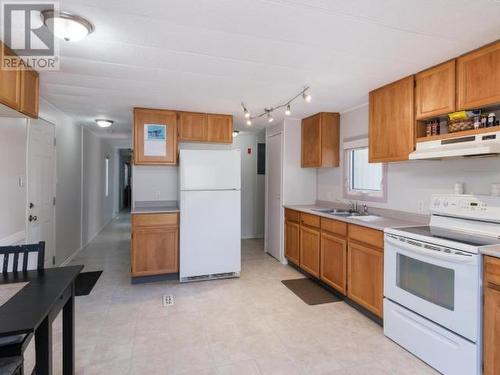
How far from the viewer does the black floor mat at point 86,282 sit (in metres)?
3.39

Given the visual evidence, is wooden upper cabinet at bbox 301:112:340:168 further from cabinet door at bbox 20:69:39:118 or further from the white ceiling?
cabinet door at bbox 20:69:39:118

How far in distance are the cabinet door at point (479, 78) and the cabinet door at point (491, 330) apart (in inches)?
50.6

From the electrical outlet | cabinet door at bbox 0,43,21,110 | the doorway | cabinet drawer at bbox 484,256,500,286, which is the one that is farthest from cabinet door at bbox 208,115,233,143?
the doorway

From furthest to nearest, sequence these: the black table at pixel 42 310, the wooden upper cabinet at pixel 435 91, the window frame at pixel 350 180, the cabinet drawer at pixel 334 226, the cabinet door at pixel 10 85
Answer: the window frame at pixel 350 180 → the cabinet drawer at pixel 334 226 → the wooden upper cabinet at pixel 435 91 → the cabinet door at pixel 10 85 → the black table at pixel 42 310

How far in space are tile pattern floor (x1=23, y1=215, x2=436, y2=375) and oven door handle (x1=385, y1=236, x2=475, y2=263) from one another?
2.69 ft

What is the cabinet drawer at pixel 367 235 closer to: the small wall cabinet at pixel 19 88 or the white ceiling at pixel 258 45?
the white ceiling at pixel 258 45

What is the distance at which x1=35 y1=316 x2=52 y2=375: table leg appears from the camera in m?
1.37

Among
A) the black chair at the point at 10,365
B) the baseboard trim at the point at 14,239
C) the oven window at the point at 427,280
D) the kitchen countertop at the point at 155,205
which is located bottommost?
the black chair at the point at 10,365

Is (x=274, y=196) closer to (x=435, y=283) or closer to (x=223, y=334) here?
(x=223, y=334)

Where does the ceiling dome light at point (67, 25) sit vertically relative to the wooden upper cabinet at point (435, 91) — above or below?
above

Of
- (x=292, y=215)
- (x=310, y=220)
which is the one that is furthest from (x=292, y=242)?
(x=310, y=220)

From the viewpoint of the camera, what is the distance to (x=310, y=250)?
3.81 m

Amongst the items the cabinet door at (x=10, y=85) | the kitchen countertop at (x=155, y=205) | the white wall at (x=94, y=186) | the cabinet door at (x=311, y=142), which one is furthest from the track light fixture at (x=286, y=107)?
the white wall at (x=94, y=186)

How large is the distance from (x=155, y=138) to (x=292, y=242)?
8.19 ft
